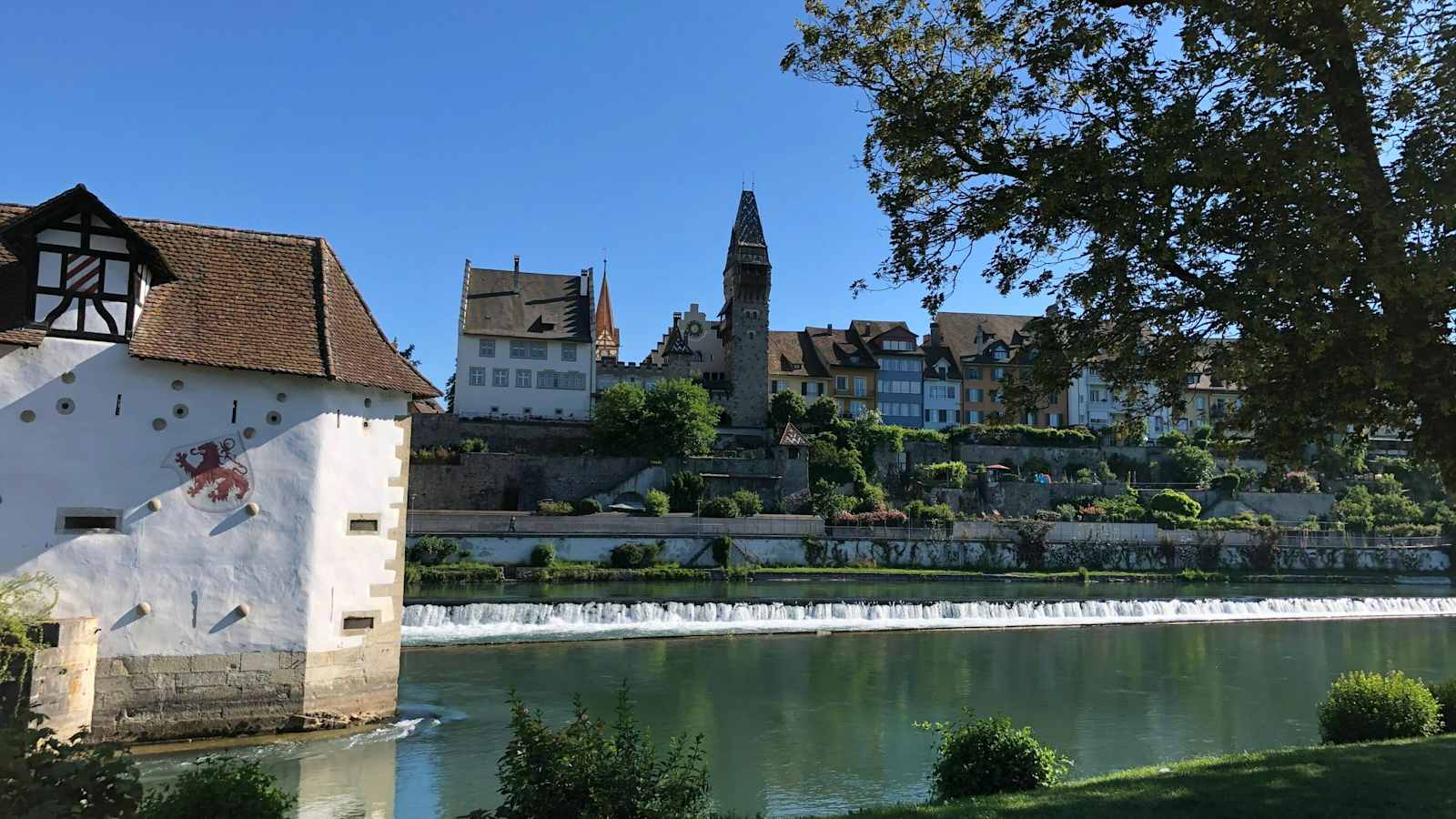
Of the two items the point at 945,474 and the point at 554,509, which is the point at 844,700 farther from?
the point at 945,474

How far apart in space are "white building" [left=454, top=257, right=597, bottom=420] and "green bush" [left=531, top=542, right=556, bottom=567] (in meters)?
19.3

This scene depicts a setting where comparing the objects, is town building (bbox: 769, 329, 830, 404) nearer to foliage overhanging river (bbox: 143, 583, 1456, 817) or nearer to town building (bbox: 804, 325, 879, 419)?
town building (bbox: 804, 325, 879, 419)

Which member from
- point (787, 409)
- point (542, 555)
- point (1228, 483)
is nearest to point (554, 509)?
point (542, 555)

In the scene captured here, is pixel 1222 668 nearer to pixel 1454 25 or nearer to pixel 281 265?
pixel 1454 25

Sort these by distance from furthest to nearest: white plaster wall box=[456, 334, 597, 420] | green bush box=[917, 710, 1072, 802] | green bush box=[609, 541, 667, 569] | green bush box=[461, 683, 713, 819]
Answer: white plaster wall box=[456, 334, 597, 420] < green bush box=[609, 541, 667, 569] < green bush box=[917, 710, 1072, 802] < green bush box=[461, 683, 713, 819]

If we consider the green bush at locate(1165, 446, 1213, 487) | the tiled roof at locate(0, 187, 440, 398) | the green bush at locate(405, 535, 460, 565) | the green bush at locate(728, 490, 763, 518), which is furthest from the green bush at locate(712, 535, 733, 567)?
the green bush at locate(1165, 446, 1213, 487)

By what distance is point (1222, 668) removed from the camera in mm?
24047

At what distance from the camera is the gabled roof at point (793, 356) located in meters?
70.5

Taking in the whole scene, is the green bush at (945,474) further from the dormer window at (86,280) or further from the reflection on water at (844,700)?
the dormer window at (86,280)

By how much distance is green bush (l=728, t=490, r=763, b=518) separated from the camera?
158 feet

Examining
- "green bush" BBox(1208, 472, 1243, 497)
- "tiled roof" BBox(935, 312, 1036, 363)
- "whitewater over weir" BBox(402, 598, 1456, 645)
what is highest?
"tiled roof" BBox(935, 312, 1036, 363)

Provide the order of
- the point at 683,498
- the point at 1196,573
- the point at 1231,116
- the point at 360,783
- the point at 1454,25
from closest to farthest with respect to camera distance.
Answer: the point at 1454,25, the point at 1231,116, the point at 360,783, the point at 1196,573, the point at 683,498

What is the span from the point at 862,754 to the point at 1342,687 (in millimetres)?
6553

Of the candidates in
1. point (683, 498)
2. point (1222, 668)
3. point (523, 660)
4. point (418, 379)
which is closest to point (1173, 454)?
point (683, 498)
